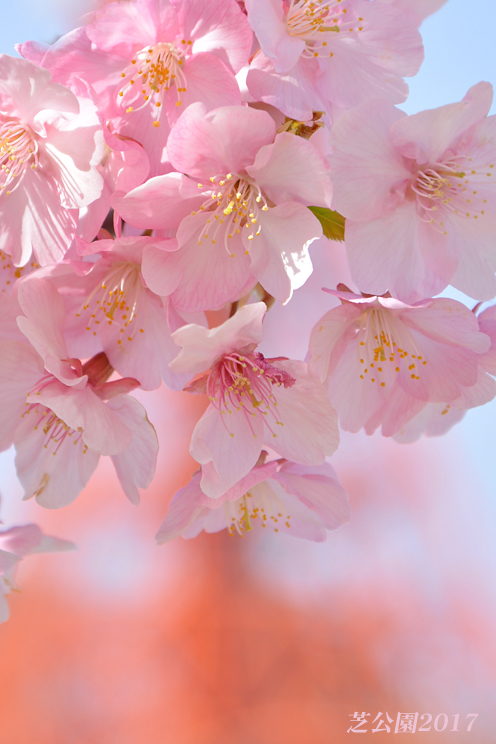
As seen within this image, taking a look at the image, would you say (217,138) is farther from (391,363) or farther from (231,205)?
(391,363)

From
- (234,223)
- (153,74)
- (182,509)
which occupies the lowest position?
(182,509)

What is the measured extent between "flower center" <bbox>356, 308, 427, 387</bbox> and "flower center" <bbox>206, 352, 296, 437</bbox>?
8 cm

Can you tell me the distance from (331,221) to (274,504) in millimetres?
306

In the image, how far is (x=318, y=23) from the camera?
14.0 inches

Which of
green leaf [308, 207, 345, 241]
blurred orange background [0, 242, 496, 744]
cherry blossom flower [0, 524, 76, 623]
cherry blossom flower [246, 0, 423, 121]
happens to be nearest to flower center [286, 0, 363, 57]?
cherry blossom flower [246, 0, 423, 121]

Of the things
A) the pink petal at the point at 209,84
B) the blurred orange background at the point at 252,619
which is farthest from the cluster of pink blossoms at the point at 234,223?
the blurred orange background at the point at 252,619

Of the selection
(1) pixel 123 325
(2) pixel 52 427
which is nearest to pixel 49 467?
(2) pixel 52 427

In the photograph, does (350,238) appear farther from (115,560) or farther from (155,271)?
(115,560)

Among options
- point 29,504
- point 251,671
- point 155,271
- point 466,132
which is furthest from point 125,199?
point 251,671

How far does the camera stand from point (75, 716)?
4.17 feet

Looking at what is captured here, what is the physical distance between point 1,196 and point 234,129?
19 centimetres

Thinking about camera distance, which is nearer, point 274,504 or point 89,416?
point 89,416

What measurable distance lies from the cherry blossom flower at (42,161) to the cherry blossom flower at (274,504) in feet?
0.73

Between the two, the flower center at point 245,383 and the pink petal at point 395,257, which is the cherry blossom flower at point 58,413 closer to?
the flower center at point 245,383
